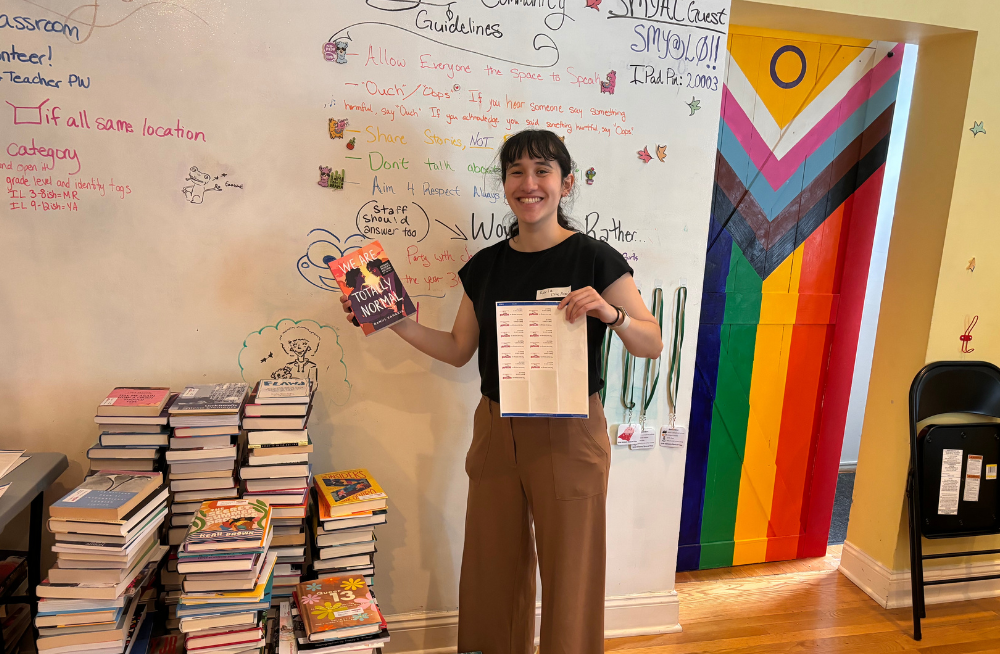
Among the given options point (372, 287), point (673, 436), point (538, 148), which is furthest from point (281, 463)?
point (673, 436)

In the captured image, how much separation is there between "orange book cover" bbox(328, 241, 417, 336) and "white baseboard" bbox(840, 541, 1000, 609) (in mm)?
2474

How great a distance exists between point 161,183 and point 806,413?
2.87m

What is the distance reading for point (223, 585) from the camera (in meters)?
1.50

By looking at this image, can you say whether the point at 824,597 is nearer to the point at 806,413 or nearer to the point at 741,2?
the point at 806,413

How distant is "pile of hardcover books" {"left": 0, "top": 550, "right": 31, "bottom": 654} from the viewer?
1719mm

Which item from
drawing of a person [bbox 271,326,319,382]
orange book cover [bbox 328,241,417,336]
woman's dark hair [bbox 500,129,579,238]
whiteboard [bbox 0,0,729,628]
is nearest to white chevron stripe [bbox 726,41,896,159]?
whiteboard [bbox 0,0,729,628]

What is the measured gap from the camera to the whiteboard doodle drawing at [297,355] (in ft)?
6.39

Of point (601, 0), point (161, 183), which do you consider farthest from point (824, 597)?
point (161, 183)

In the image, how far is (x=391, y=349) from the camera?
2049mm

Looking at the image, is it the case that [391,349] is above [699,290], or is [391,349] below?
below

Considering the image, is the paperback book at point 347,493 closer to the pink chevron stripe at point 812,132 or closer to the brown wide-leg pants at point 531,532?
the brown wide-leg pants at point 531,532

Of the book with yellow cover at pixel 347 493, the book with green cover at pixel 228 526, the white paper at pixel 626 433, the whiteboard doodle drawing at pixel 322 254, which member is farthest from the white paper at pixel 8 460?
the white paper at pixel 626 433

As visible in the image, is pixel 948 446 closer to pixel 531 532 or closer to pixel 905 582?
pixel 905 582

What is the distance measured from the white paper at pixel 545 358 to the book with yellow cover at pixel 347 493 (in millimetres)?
548
